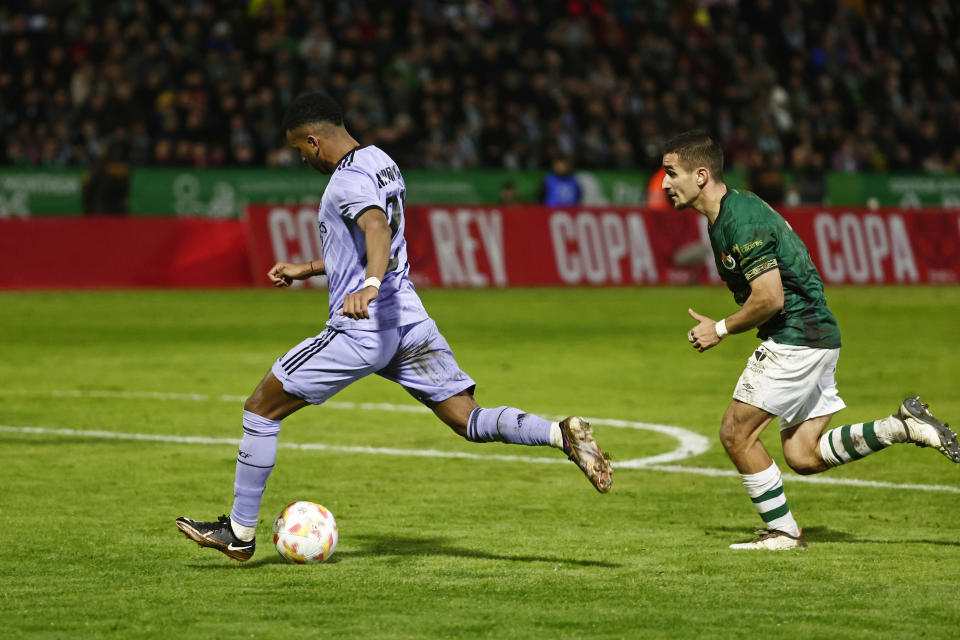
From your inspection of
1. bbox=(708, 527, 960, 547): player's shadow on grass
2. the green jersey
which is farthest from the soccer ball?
the green jersey

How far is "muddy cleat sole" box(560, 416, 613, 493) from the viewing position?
617 centimetres

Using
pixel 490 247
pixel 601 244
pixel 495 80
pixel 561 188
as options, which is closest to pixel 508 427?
pixel 490 247

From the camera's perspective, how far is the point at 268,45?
2733 centimetres

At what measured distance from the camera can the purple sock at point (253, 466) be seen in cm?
646

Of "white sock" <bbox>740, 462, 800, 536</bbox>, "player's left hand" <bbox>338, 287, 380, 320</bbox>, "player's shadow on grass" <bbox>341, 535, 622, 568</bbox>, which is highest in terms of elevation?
"player's left hand" <bbox>338, 287, 380, 320</bbox>

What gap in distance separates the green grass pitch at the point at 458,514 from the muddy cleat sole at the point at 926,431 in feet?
1.56

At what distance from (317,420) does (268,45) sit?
671 inches

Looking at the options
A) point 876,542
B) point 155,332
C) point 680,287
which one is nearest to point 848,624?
point 876,542

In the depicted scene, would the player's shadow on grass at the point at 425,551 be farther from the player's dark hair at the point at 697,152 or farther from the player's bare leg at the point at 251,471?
the player's dark hair at the point at 697,152

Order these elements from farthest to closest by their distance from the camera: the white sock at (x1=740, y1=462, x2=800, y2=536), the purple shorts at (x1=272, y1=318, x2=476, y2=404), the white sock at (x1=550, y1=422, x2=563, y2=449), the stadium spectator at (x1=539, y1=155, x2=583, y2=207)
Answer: the stadium spectator at (x1=539, y1=155, x2=583, y2=207)
the white sock at (x1=740, y1=462, x2=800, y2=536)
the purple shorts at (x1=272, y1=318, x2=476, y2=404)
the white sock at (x1=550, y1=422, x2=563, y2=449)

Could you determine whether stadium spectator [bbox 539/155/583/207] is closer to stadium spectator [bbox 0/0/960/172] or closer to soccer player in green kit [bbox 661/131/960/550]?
stadium spectator [bbox 0/0/960/172]

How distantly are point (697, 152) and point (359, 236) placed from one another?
1.63 metres

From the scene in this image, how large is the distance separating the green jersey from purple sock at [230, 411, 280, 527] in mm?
2165

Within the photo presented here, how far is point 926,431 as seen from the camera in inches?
269
